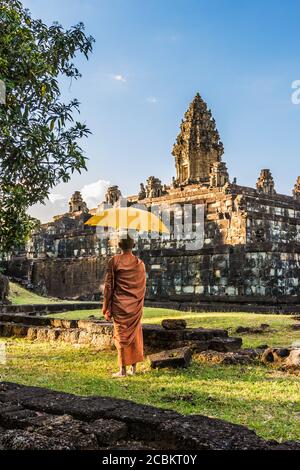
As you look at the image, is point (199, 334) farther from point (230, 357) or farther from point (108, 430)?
point (108, 430)

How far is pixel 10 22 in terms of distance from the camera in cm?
654

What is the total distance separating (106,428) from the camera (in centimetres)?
296

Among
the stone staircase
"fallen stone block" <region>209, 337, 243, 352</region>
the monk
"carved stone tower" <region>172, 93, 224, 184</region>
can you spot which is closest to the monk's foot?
the monk

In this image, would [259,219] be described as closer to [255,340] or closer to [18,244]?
[255,340]

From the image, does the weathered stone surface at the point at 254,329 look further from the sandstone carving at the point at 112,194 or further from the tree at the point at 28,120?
the sandstone carving at the point at 112,194

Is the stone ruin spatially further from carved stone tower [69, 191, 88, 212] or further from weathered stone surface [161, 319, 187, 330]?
carved stone tower [69, 191, 88, 212]

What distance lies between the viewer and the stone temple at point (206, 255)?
14.3 metres

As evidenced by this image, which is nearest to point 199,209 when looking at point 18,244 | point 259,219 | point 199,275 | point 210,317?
point 259,219

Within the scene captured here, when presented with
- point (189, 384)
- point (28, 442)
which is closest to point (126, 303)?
point (189, 384)

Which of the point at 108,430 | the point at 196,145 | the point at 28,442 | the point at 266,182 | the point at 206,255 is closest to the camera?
the point at 28,442

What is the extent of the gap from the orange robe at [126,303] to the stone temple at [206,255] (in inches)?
334

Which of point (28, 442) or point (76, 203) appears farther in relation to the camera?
point (76, 203)

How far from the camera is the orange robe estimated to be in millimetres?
5945

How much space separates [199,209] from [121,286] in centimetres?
1625
